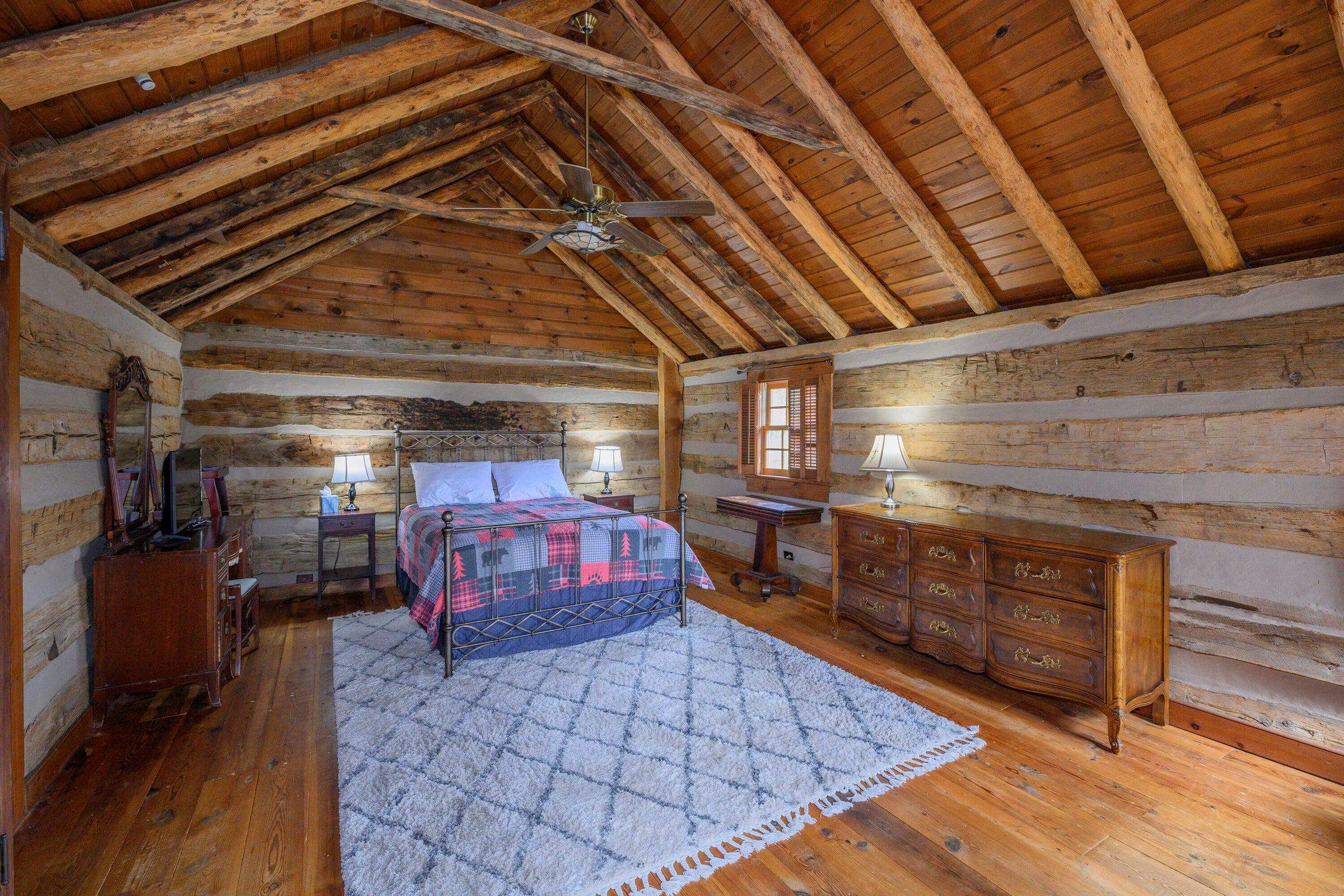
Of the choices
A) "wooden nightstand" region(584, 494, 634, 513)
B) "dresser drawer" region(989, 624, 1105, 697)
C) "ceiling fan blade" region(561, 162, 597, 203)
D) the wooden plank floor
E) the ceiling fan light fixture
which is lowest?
the wooden plank floor

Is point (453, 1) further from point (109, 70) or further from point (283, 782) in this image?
point (283, 782)

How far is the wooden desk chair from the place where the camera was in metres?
3.51

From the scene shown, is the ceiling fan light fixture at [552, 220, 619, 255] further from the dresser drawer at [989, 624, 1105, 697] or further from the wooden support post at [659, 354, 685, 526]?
the wooden support post at [659, 354, 685, 526]

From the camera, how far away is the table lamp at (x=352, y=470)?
5.19 m

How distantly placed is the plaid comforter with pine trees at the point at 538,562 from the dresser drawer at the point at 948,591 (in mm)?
1522

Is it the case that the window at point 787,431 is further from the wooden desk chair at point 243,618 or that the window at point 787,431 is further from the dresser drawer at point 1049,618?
the wooden desk chair at point 243,618

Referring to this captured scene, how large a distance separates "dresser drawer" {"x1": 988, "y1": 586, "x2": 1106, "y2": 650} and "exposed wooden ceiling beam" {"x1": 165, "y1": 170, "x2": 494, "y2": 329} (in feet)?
18.5

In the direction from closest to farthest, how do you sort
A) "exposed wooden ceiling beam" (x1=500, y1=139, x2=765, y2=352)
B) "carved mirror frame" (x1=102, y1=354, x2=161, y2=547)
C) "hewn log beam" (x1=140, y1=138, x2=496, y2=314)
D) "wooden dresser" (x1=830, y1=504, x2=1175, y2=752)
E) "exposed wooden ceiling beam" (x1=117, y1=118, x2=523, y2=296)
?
"wooden dresser" (x1=830, y1=504, x2=1175, y2=752) < "carved mirror frame" (x1=102, y1=354, x2=161, y2=547) < "exposed wooden ceiling beam" (x1=117, y1=118, x2=523, y2=296) < "hewn log beam" (x1=140, y1=138, x2=496, y2=314) < "exposed wooden ceiling beam" (x1=500, y1=139, x2=765, y2=352)

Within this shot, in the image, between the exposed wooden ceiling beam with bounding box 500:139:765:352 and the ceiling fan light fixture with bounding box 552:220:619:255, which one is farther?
the exposed wooden ceiling beam with bounding box 500:139:765:352

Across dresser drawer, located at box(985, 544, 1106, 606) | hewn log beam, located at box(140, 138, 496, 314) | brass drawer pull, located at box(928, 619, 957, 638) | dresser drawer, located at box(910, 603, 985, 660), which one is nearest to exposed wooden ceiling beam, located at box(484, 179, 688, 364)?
hewn log beam, located at box(140, 138, 496, 314)

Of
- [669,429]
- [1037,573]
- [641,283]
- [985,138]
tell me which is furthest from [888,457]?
[669,429]

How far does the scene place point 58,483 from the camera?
2.66 metres

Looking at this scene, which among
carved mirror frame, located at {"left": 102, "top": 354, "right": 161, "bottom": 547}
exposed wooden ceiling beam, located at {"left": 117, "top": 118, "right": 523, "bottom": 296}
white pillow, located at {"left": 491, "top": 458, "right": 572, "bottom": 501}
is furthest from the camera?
white pillow, located at {"left": 491, "top": 458, "right": 572, "bottom": 501}

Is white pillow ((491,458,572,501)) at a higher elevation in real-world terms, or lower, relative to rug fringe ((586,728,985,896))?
higher
